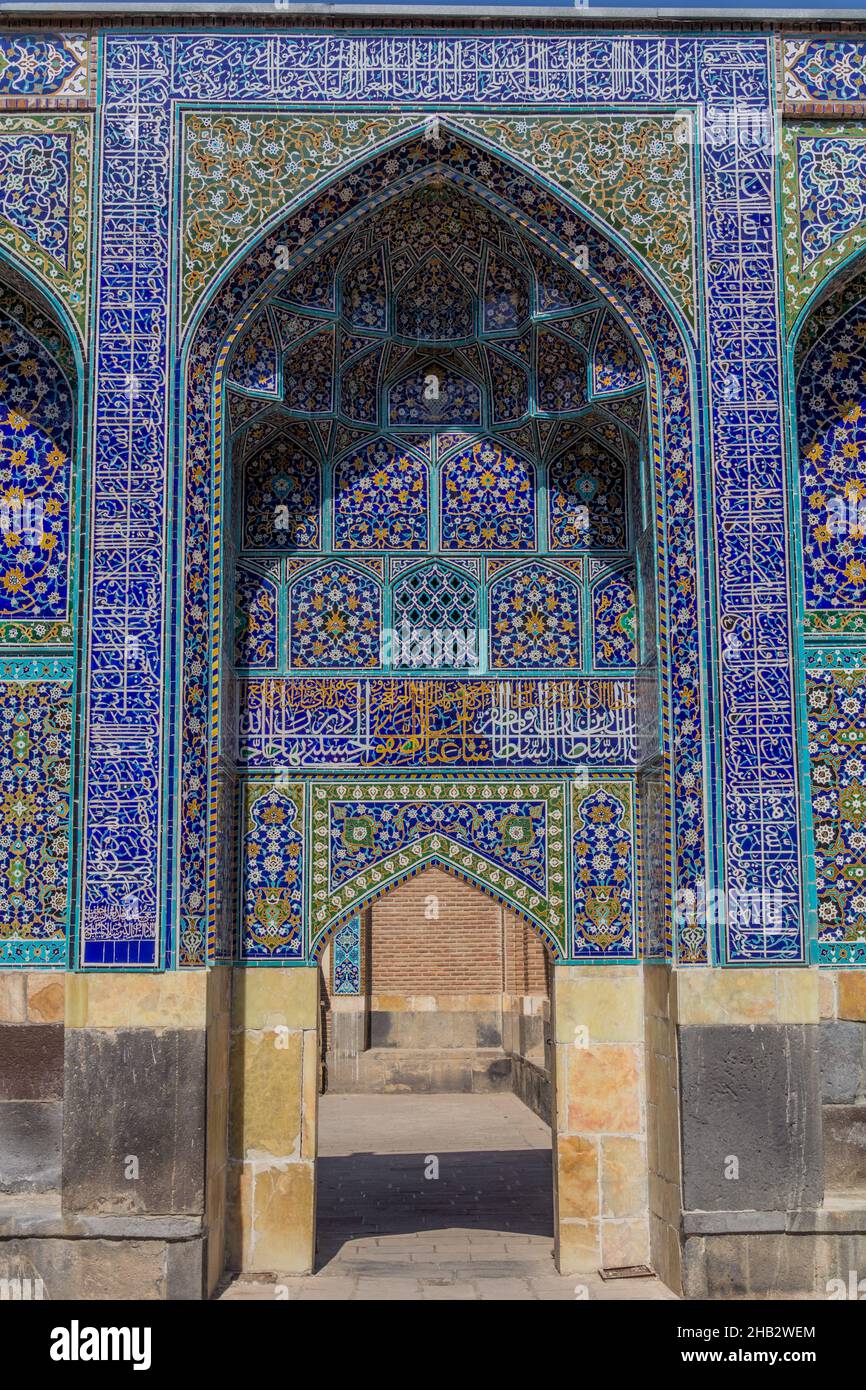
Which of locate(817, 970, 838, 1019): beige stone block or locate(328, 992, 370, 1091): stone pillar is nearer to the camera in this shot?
locate(817, 970, 838, 1019): beige stone block

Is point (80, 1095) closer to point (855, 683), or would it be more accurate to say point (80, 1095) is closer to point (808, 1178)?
point (808, 1178)

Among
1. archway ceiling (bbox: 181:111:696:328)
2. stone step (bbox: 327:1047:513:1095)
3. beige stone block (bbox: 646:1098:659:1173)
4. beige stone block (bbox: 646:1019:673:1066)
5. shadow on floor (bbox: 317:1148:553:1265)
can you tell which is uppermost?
archway ceiling (bbox: 181:111:696:328)

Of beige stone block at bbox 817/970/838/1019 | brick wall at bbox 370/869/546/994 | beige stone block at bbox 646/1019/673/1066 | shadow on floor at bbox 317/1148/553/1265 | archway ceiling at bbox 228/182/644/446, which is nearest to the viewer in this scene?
beige stone block at bbox 646/1019/673/1066

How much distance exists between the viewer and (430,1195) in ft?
33.3

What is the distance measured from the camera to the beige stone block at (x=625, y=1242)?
7504mm

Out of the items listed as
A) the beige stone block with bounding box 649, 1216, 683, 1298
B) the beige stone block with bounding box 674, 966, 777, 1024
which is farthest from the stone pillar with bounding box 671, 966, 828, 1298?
the beige stone block with bounding box 649, 1216, 683, 1298

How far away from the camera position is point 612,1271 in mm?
7449

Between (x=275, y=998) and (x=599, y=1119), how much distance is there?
167 cm

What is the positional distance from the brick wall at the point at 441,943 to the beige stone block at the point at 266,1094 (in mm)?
11005

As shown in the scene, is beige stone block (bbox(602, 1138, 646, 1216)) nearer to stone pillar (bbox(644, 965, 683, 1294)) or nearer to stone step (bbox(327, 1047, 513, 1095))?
stone pillar (bbox(644, 965, 683, 1294))

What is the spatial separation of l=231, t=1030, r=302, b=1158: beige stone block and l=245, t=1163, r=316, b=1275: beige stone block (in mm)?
116

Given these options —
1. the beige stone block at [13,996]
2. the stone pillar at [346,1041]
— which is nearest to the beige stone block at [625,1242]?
the beige stone block at [13,996]

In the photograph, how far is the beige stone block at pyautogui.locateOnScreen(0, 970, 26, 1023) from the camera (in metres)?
7.28

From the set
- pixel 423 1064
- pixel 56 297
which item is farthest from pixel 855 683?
pixel 423 1064
